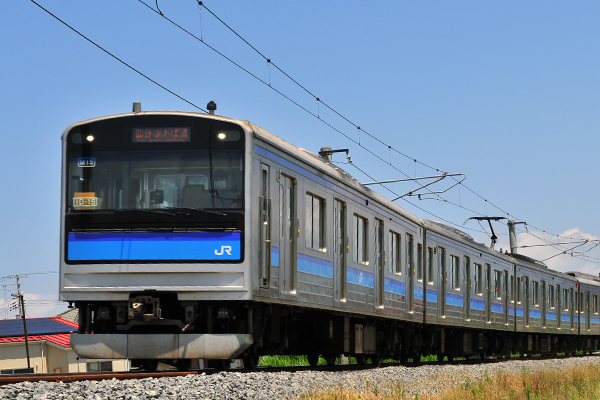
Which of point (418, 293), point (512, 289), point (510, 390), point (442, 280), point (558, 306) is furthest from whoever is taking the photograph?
point (558, 306)

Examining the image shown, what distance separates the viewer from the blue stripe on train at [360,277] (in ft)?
45.4

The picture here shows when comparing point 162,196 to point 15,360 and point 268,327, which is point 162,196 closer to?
point 268,327

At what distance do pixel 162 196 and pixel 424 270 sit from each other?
10061mm

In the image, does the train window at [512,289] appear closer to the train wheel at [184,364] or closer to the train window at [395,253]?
the train window at [395,253]

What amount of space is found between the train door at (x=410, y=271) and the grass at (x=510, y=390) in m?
3.15

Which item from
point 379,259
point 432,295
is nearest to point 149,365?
point 379,259

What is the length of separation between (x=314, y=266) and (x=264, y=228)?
1942mm

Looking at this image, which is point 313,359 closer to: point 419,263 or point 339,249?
point 339,249

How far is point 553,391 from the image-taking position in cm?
1342

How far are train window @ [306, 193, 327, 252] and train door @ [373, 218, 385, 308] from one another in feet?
9.26

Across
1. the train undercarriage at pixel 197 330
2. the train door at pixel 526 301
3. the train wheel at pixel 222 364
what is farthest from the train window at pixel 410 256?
the train door at pixel 526 301

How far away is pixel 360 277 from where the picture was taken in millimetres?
14422

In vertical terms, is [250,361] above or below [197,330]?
below

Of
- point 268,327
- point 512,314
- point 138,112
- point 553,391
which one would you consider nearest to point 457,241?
point 512,314
